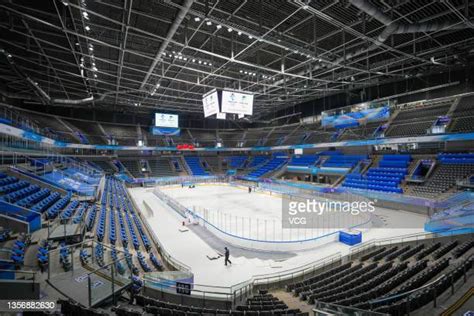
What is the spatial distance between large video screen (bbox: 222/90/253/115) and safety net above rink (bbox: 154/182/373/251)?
749cm

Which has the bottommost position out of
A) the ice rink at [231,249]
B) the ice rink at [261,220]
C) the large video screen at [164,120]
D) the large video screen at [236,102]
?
the ice rink at [231,249]

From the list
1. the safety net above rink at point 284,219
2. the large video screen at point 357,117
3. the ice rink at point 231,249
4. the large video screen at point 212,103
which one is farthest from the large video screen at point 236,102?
the large video screen at point 357,117

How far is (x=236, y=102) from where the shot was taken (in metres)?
16.7

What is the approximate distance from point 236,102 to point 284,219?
8.89 meters

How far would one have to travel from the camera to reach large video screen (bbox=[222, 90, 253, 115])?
53.1 ft

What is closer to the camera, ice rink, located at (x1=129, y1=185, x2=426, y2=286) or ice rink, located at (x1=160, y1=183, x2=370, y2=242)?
ice rink, located at (x1=129, y1=185, x2=426, y2=286)

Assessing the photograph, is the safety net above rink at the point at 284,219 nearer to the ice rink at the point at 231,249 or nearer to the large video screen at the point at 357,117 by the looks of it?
the ice rink at the point at 231,249

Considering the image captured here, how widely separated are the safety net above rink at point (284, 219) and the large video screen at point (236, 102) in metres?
7.49

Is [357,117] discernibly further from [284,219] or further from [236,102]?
[284,219]

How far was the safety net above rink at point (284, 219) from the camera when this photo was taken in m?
11.9

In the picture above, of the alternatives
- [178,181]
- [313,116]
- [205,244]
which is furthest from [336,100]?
[205,244]

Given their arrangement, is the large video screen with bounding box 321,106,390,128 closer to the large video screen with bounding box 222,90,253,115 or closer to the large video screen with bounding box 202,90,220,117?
the large video screen with bounding box 222,90,253,115

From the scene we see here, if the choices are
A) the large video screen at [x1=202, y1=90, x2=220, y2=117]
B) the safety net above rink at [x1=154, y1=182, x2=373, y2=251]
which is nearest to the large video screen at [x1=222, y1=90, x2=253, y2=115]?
the large video screen at [x1=202, y1=90, x2=220, y2=117]

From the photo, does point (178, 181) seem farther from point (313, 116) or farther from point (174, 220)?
point (313, 116)
